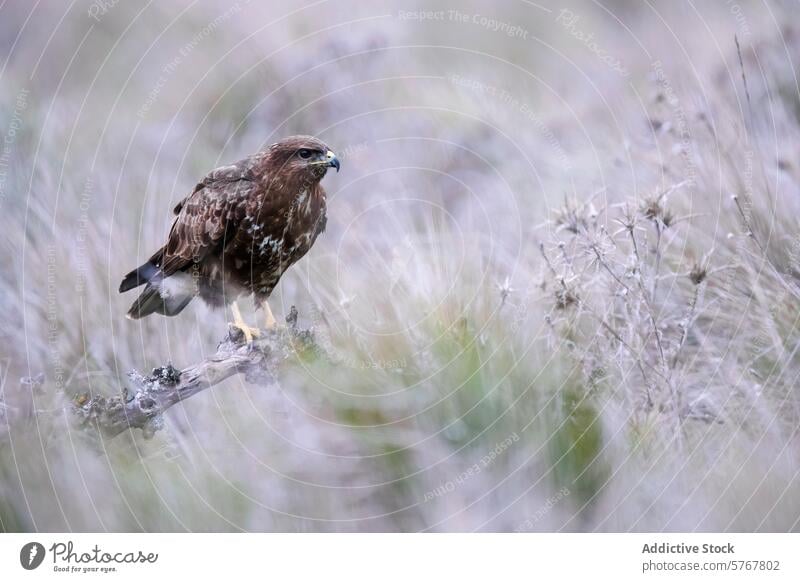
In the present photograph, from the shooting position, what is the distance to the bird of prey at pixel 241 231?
3.09 m

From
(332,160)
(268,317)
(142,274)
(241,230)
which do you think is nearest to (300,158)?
(332,160)

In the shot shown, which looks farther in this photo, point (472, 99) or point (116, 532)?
point (472, 99)

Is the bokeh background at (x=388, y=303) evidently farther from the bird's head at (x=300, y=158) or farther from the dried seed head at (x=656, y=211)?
the bird's head at (x=300, y=158)

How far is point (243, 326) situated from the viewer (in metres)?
3.19

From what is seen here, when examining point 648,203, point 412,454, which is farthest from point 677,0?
point 412,454

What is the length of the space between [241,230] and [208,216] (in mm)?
123

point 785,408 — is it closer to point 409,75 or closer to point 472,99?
point 472,99

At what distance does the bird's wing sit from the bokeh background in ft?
0.39

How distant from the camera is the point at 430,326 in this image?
328cm

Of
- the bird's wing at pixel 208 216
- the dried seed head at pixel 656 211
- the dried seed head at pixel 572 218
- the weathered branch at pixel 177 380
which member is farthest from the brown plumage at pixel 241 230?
the dried seed head at pixel 656 211

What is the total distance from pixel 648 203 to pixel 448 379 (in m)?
0.91

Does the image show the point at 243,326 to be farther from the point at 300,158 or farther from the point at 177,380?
the point at 300,158

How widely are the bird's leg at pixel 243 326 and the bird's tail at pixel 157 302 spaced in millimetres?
154

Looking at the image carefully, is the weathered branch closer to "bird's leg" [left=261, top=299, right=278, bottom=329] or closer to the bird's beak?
"bird's leg" [left=261, top=299, right=278, bottom=329]
